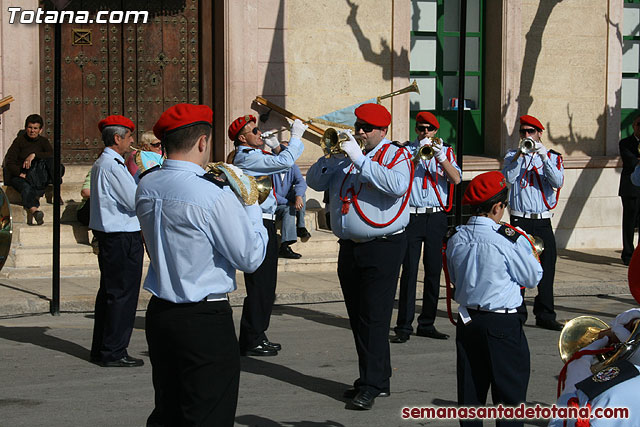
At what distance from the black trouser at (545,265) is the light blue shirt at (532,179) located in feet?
0.40

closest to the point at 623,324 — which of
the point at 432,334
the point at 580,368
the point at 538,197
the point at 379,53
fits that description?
the point at 580,368

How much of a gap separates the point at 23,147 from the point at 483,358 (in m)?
9.14

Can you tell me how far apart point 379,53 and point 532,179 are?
564cm

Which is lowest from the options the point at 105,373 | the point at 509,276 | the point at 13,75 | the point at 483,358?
the point at 105,373

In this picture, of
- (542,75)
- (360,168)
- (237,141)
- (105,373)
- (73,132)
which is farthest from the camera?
(542,75)

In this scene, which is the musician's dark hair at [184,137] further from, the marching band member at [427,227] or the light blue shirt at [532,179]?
the light blue shirt at [532,179]

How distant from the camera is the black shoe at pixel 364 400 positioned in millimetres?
7223

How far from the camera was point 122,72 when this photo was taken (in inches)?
593

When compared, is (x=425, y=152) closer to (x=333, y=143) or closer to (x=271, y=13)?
(x=333, y=143)

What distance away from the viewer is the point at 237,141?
890 centimetres

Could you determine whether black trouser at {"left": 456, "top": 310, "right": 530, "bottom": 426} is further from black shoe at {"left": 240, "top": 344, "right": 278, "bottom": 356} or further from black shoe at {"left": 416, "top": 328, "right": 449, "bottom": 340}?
black shoe at {"left": 416, "top": 328, "right": 449, "bottom": 340}

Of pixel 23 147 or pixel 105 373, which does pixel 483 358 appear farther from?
pixel 23 147

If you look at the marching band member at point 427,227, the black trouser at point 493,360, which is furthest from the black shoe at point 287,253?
the black trouser at point 493,360

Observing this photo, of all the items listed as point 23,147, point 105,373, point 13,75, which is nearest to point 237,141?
point 105,373
